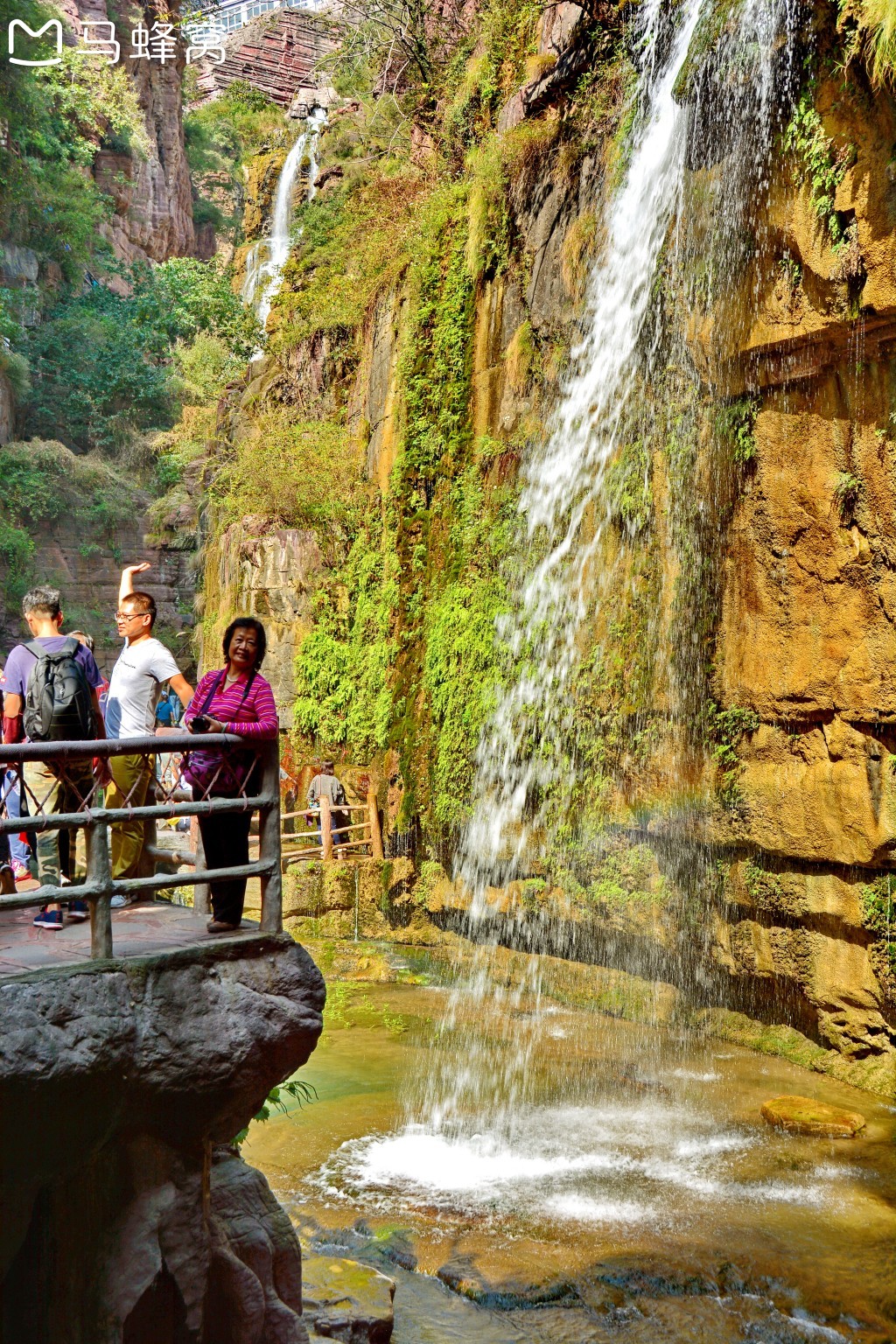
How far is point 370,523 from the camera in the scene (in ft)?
50.2

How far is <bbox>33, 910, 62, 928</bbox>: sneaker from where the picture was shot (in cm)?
448

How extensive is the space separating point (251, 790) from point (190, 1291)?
183 centimetres

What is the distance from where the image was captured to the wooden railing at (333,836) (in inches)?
517

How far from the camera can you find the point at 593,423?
11.8 meters

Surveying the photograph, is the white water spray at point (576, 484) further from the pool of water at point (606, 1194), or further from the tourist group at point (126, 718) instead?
the tourist group at point (126, 718)

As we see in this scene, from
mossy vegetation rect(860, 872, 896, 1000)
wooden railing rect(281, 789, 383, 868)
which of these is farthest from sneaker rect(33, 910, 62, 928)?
wooden railing rect(281, 789, 383, 868)

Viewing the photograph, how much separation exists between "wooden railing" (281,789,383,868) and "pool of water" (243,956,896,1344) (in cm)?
337

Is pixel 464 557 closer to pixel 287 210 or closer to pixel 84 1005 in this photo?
pixel 84 1005

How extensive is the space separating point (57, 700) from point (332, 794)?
367 inches

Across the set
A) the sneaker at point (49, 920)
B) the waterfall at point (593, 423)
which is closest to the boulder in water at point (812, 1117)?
the waterfall at point (593, 423)

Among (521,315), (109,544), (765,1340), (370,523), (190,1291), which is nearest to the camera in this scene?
(190,1291)

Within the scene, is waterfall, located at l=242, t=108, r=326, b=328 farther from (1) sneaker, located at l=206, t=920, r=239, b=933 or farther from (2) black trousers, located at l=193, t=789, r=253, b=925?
(1) sneaker, located at l=206, t=920, r=239, b=933

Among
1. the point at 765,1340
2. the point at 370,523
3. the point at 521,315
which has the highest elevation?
the point at 521,315

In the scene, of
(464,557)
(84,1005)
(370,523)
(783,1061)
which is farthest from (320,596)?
(84,1005)
